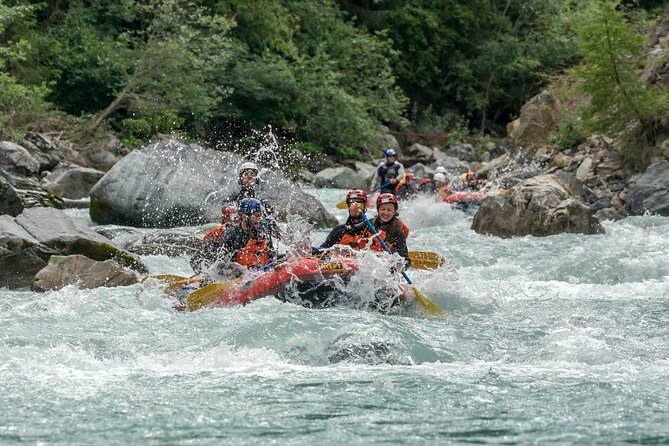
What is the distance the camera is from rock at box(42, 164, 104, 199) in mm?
16875

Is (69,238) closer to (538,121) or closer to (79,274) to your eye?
(79,274)

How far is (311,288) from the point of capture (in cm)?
828

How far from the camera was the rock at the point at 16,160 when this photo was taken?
16.6m

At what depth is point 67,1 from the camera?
24062 mm

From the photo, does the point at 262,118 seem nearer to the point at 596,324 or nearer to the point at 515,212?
the point at 515,212

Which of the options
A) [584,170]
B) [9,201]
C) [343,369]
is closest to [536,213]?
[584,170]

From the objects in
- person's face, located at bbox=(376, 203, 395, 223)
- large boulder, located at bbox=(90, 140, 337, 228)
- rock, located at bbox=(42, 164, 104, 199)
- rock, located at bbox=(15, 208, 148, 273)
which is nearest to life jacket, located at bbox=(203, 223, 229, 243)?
person's face, located at bbox=(376, 203, 395, 223)

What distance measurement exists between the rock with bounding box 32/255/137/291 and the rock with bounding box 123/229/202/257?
218cm

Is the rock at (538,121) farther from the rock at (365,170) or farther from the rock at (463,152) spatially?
the rock at (463,152)

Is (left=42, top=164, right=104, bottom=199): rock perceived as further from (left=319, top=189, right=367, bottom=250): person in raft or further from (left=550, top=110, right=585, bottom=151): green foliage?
(left=550, top=110, right=585, bottom=151): green foliage

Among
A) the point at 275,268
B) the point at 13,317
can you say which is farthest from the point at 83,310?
the point at 275,268

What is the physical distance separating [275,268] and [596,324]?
271 cm

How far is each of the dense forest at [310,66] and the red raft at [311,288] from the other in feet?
31.2

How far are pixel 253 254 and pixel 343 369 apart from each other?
8.75ft
